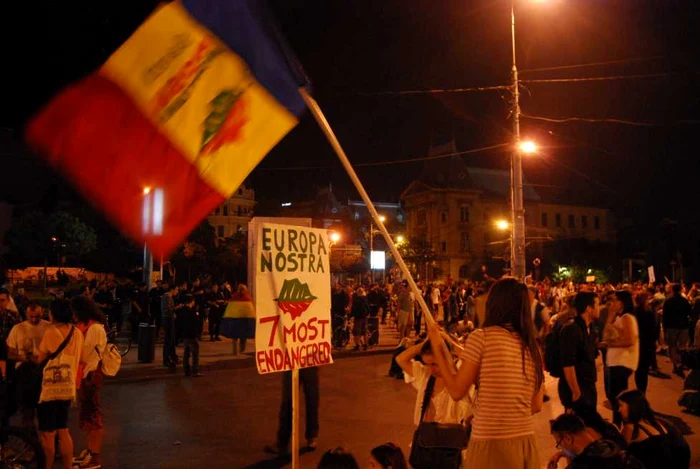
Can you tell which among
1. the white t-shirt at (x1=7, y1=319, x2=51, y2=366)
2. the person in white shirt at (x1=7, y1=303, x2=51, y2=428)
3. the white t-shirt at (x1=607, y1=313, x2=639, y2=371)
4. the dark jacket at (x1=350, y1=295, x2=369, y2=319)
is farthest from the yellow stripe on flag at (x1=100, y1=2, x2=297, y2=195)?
the dark jacket at (x1=350, y1=295, x2=369, y2=319)

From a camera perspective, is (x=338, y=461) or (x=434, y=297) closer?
(x=338, y=461)

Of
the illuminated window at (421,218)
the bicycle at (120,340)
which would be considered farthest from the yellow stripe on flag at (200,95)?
the illuminated window at (421,218)

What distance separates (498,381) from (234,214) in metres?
88.8

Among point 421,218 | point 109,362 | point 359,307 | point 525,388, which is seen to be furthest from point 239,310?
point 421,218

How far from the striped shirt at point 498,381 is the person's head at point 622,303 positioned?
18.5ft

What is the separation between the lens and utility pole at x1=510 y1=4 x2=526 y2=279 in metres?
18.9

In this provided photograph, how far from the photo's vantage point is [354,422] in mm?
9711

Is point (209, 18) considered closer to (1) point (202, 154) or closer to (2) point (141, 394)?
(1) point (202, 154)

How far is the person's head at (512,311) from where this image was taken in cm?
372

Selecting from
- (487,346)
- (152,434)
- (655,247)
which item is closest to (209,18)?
(487,346)

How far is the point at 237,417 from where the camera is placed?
999 centimetres

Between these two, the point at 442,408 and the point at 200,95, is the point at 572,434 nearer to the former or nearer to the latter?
the point at 442,408

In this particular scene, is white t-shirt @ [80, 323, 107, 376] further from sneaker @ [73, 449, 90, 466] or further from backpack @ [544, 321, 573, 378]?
backpack @ [544, 321, 573, 378]

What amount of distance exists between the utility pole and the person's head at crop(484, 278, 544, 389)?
15314 mm
